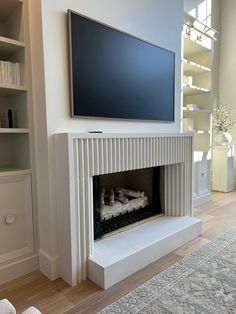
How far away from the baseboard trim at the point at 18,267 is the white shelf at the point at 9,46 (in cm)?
156

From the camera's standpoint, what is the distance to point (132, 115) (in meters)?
2.19

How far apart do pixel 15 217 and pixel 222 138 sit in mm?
3556

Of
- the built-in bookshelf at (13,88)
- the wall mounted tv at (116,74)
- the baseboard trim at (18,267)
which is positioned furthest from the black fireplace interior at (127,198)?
the built-in bookshelf at (13,88)

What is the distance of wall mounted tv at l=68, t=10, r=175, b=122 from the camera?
177cm

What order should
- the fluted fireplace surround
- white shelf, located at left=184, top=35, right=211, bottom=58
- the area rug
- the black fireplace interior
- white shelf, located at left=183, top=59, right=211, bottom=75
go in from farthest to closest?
white shelf, located at left=183, top=59, right=211, bottom=75
white shelf, located at left=184, top=35, right=211, bottom=58
the black fireplace interior
the fluted fireplace surround
the area rug

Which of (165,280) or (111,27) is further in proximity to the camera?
(111,27)

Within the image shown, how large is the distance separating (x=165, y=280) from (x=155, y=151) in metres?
1.01

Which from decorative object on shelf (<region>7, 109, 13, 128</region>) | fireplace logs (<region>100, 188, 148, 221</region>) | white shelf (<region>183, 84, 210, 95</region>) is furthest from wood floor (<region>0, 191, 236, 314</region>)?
white shelf (<region>183, 84, 210, 95</region>)

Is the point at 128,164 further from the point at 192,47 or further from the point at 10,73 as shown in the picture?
the point at 192,47

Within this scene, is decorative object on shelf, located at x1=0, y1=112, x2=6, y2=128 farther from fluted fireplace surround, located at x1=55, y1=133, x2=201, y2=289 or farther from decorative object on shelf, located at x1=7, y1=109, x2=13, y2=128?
fluted fireplace surround, located at x1=55, y1=133, x2=201, y2=289

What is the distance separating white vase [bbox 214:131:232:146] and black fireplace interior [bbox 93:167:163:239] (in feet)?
6.83

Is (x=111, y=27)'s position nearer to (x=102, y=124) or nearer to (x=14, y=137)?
(x=102, y=124)

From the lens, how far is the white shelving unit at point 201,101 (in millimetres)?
3332

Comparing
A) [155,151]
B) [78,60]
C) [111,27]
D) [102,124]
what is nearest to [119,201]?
[155,151]
